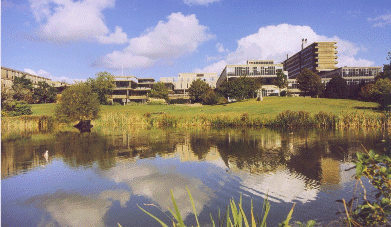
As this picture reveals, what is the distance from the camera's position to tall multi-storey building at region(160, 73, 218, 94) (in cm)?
13550

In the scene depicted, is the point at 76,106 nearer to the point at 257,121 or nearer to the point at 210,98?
the point at 257,121

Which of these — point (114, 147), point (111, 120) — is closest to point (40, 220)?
point (114, 147)

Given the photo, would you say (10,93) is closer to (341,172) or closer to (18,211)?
(18,211)

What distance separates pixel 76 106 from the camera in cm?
5297

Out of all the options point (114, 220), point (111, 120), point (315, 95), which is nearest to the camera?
point (114, 220)

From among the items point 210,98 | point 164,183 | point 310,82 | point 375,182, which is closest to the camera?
point 375,182

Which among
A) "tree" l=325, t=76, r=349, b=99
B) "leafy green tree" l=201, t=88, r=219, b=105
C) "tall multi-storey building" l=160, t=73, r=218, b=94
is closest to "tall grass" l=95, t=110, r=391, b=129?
"leafy green tree" l=201, t=88, r=219, b=105

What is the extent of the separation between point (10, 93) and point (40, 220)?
63.3 metres

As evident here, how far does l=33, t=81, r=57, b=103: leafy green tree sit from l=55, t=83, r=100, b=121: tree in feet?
171

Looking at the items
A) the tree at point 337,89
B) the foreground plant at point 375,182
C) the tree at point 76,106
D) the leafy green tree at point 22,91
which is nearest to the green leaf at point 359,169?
the foreground plant at point 375,182

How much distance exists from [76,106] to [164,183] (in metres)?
44.3

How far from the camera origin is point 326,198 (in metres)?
10.5

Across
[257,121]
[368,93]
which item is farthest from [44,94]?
[368,93]

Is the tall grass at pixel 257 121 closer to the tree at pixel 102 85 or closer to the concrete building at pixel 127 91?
the tree at pixel 102 85
